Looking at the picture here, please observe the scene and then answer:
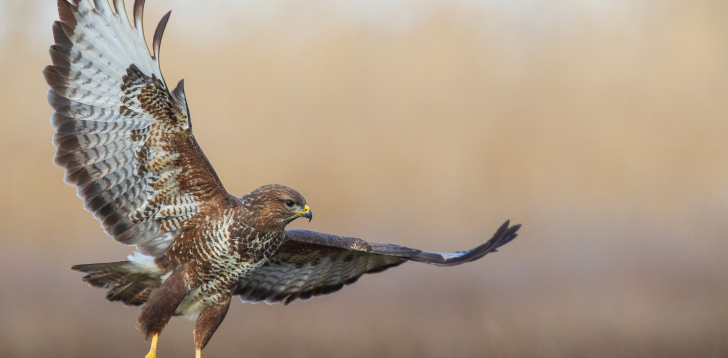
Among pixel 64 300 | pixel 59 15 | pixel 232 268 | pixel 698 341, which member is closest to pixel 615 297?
pixel 698 341

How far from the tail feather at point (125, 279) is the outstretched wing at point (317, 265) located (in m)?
0.93

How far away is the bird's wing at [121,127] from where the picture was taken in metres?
3.79

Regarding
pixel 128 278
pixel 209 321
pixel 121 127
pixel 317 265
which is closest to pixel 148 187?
pixel 121 127

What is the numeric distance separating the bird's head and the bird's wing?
0.69 feet

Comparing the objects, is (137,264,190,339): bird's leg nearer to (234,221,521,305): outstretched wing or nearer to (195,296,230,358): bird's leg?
(195,296,230,358): bird's leg

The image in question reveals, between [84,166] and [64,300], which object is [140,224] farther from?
[64,300]

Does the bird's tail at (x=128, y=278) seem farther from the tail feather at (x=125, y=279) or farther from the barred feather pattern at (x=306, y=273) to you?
the barred feather pattern at (x=306, y=273)

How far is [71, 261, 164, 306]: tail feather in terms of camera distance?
172 inches

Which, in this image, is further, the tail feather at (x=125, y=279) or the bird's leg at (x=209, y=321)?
the bird's leg at (x=209, y=321)

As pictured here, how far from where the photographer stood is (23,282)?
33.6 feet

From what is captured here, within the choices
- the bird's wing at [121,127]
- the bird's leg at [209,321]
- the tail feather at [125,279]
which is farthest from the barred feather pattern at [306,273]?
the bird's wing at [121,127]

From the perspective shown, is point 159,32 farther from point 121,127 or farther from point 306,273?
point 306,273

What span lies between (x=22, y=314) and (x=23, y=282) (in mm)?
687

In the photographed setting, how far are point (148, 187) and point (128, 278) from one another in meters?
0.76
